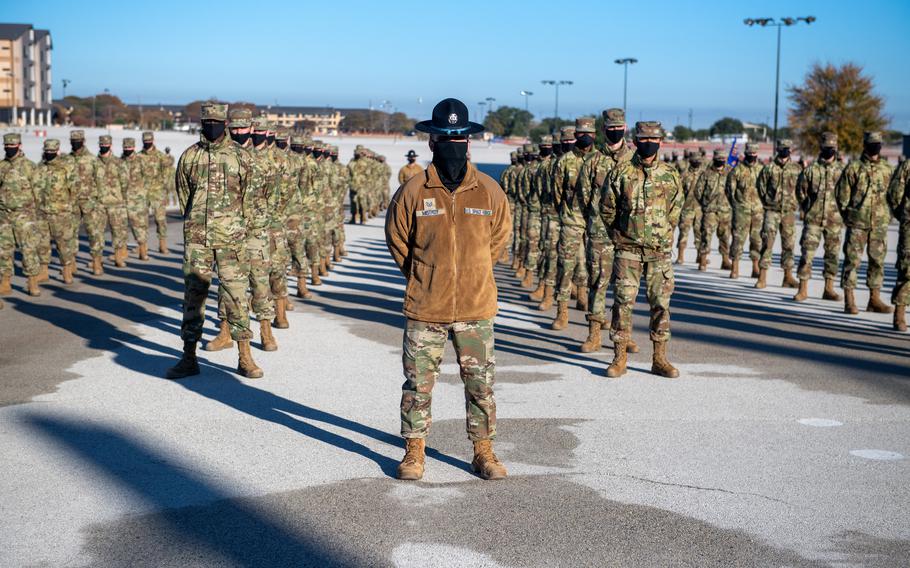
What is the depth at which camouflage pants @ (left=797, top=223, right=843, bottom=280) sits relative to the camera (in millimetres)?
13711

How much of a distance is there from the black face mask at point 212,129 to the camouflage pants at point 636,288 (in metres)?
3.71


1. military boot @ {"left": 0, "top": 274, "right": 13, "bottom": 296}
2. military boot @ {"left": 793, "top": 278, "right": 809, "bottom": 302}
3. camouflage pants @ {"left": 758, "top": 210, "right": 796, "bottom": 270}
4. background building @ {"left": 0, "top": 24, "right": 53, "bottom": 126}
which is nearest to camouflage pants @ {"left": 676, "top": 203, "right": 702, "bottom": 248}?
camouflage pants @ {"left": 758, "top": 210, "right": 796, "bottom": 270}

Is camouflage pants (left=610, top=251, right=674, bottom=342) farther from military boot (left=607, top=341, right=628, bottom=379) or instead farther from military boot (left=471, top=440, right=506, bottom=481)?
military boot (left=471, top=440, right=506, bottom=481)

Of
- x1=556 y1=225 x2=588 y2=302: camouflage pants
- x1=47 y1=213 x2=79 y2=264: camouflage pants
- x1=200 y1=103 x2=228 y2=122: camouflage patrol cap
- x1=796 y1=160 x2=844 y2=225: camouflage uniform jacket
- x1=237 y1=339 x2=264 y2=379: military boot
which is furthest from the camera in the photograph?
x1=47 y1=213 x2=79 y2=264: camouflage pants

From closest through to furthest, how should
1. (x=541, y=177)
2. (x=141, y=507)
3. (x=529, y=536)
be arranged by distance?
(x=529, y=536), (x=141, y=507), (x=541, y=177)

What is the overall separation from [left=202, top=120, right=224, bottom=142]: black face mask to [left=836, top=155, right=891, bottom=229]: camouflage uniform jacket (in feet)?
26.6

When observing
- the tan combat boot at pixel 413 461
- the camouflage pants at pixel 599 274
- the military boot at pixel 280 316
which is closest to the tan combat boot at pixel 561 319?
the camouflage pants at pixel 599 274

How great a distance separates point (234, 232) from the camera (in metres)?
8.52

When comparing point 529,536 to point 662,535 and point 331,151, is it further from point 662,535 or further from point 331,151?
point 331,151

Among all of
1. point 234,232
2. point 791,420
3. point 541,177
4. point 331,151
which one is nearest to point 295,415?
point 234,232

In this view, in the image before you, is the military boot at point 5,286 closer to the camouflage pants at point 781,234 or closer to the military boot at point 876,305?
the camouflage pants at point 781,234

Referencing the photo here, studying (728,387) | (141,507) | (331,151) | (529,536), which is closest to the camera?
(529,536)

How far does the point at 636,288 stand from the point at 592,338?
1.42 meters

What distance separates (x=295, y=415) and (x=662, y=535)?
10.8 ft
